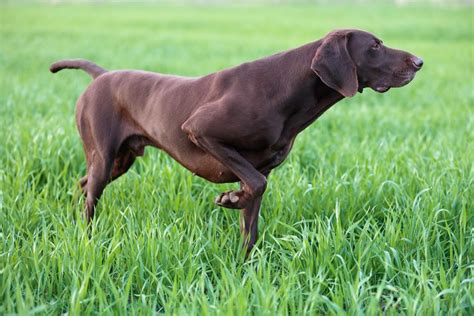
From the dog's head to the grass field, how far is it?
30.9 inches

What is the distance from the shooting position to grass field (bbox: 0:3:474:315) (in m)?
2.59

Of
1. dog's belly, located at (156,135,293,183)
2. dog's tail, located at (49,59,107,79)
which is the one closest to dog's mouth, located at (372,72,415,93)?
dog's belly, located at (156,135,293,183)

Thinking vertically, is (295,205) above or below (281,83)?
below

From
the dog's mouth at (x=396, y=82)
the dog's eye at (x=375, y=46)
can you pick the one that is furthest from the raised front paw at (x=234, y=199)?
the dog's eye at (x=375, y=46)

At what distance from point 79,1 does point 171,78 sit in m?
43.4

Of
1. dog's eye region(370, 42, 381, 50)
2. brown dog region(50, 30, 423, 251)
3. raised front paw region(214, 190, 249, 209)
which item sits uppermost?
dog's eye region(370, 42, 381, 50)

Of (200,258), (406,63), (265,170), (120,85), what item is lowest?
(200,258)

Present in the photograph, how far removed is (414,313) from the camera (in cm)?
240

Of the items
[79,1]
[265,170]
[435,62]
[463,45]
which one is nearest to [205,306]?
[265,170]

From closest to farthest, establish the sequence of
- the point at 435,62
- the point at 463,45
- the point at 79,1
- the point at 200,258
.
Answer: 1. the point at 200,258
2. the point at 435,62
3. the point at 463,45
4. the point at 79,1

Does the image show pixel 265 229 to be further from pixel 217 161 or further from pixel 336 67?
pixel 336 67

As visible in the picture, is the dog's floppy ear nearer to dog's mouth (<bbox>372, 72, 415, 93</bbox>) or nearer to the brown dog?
the brown dog

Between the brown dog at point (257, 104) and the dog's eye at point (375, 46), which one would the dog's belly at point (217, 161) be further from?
the dog's eye at point (375, 46)

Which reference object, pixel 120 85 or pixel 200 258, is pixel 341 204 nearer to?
pixel 200 258
